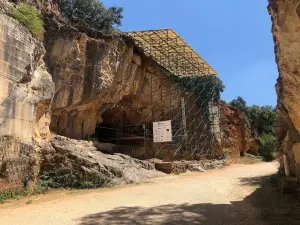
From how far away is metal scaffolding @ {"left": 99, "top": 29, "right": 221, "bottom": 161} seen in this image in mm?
20422

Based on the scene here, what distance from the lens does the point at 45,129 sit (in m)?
12.6

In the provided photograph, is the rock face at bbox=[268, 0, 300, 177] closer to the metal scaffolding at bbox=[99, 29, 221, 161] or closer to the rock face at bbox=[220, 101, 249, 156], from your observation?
the metal scaffolding at bbox=[99, 29, 221, 161]

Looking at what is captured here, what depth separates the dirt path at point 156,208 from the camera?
6.53 m

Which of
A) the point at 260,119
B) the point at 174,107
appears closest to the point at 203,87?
the point at 174,107

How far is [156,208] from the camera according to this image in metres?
7.79

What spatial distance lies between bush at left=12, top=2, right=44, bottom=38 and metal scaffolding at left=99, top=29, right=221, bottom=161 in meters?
6.95

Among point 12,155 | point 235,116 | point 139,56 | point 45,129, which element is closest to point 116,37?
point 139,56

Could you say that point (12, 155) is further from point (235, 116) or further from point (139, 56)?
point (235, 116)

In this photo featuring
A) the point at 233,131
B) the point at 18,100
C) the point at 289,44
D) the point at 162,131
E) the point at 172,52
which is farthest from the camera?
the point at 233,131

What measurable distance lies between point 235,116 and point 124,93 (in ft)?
59.8

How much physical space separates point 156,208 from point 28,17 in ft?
30.1

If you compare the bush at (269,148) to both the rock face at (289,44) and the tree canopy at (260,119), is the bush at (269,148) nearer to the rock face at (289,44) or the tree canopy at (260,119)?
the tree canopy at (260,119)

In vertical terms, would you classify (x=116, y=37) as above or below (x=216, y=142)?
above

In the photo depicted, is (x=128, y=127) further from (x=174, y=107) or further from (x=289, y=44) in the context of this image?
(x=289, y=44)
